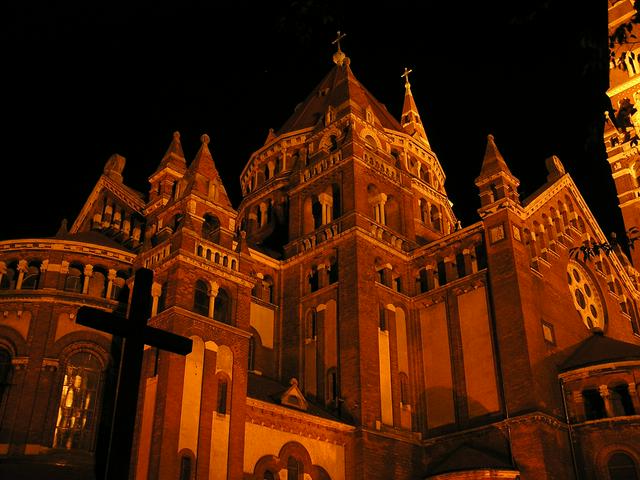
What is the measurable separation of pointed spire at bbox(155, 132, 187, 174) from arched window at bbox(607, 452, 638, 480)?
26.5 meters

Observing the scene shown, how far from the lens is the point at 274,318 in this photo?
3834cm

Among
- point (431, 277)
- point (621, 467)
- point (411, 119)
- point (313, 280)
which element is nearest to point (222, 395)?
point (313, 280)

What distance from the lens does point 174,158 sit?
42.4 metres

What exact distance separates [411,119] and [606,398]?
106 ft

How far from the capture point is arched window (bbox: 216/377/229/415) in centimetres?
2878

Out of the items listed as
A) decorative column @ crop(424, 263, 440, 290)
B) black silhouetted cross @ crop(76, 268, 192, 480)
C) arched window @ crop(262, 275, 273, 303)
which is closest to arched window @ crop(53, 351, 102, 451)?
arched window @ crop(262, 275, 273, 303)

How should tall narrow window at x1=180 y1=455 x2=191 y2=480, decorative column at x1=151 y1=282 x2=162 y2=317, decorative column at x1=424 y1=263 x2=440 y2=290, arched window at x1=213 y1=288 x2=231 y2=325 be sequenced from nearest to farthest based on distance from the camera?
tall narrow window at x1=180 y1=455 x2=191 y2=480 → decorative column at x1=151 y1=282 x2=162 y2=317 → arched window at x1=213 y1=288 x2=231 y2=325 → decorative column at x1=424 y1=263 x2=440 y2=290

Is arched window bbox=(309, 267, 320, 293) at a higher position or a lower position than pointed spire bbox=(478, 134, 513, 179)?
lower

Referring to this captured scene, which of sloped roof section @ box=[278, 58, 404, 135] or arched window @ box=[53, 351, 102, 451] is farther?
sloped roof section @ box=[278, 58, 404, 135]

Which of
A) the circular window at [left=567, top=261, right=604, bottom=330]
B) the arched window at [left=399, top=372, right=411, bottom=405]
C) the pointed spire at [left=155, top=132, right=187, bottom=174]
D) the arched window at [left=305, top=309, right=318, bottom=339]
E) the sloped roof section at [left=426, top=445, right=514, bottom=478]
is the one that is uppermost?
the pointed spire at [left=155, top=132, right=187, bottom=174]

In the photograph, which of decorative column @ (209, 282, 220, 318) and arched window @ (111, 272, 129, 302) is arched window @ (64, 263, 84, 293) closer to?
arched window @ (111, 272, 129, 302)

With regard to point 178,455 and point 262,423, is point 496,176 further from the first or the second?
Answer: point 178,455

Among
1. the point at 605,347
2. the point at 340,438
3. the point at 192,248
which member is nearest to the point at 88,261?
the point at 192,248

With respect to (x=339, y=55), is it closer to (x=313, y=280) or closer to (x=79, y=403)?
(x=313, y=280)
